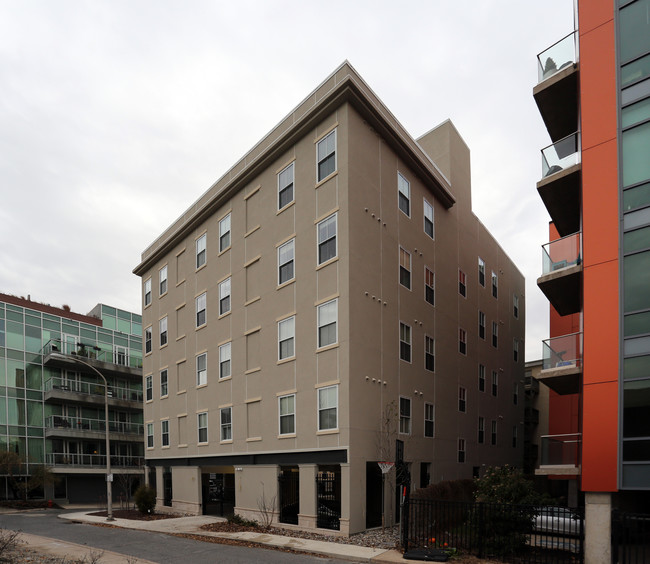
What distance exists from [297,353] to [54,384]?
108 feet

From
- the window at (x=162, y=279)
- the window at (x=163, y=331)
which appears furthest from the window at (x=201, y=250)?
the window at (x=163, y=331)

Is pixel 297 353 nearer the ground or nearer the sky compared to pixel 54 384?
nearer the sky

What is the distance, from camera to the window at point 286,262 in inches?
957

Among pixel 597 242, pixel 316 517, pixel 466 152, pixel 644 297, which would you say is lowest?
pixel 316 517

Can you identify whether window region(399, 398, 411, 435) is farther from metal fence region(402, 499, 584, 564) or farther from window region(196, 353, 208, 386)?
window region(196, 353, 208, 386)

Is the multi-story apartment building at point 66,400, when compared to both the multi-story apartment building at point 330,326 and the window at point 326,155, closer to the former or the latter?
the multi-story apartment building at point 330,326

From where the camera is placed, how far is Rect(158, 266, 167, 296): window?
37050 millimetres

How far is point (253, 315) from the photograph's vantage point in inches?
1040

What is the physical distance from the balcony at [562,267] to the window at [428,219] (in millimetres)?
9273

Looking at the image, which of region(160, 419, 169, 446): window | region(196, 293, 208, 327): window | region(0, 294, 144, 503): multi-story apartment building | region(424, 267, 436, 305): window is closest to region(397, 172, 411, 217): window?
region(424, 267, 436, 305): window

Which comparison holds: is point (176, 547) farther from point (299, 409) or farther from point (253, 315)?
point (253, 315)

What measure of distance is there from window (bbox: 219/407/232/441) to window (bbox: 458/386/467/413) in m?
12.3

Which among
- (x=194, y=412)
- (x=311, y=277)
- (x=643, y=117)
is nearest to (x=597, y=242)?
(x=643, y=117)

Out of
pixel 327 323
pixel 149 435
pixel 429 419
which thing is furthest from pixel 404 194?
pixel 149 435
